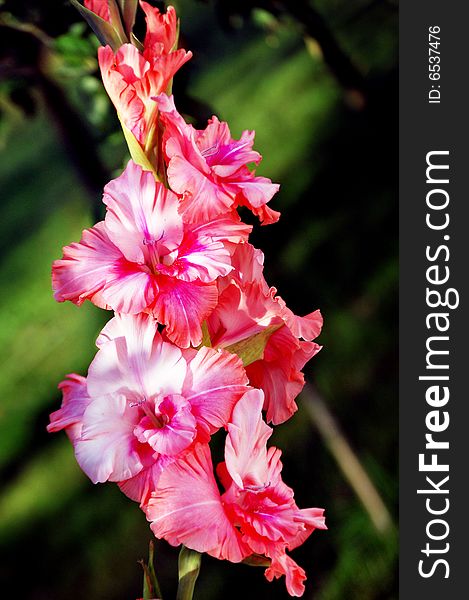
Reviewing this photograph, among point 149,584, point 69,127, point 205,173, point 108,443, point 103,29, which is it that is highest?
point 69,127

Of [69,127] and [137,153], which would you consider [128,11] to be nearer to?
[137,153]

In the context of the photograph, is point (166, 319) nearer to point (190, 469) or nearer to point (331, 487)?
point (190, 469)

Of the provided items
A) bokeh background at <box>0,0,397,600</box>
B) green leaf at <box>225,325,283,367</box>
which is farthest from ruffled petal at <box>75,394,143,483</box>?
bokeh background at <box>0,0,397,600</box>

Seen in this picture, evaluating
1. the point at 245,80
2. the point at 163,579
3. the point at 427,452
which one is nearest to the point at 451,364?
the point at 427,452

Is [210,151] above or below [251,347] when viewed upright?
above

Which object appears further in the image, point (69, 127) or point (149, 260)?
point (69, 127)

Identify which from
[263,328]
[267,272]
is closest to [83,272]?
[263,328]

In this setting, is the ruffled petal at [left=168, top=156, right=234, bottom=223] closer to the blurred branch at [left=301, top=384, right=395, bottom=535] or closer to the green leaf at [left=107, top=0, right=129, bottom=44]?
the green leaf at [left=107, top=0, right=129, bottom=44]
